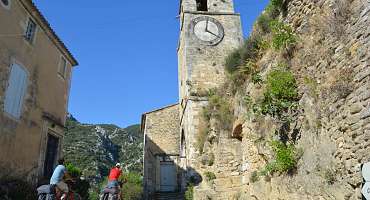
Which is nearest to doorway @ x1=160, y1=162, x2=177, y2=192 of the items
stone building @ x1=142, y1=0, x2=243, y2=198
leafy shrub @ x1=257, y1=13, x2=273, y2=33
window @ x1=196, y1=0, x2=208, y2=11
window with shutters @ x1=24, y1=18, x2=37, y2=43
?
stone building @ x1=142, y1=0, x2=243, y2=198

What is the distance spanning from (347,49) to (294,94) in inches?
66.8

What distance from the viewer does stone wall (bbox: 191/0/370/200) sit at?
16.9ft

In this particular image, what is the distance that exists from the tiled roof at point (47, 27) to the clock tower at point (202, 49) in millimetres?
5671

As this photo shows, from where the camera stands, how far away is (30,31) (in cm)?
1248

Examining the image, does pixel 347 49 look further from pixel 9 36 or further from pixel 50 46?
pixel 50 46

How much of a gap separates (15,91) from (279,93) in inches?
335

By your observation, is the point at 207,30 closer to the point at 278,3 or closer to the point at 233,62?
the point at 233,62

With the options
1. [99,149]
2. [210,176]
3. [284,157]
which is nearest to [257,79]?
[284,157]

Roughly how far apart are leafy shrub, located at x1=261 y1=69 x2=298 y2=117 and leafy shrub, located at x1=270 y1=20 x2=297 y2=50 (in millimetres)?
608

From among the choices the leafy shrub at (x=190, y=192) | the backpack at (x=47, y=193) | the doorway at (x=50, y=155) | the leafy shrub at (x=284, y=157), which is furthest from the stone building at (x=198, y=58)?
the backpack at (x=47, y=193)

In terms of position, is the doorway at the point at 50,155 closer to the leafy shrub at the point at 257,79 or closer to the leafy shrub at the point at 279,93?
the leafy shrub at the point at 257,79

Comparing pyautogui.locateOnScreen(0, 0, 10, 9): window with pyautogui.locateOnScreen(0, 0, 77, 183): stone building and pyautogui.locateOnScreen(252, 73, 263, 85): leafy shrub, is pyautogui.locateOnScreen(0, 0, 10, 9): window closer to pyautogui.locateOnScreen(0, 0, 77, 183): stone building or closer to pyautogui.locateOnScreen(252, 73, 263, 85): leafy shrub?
pyautogui.locateOnScreen(0, 0, 77, 183): stone building

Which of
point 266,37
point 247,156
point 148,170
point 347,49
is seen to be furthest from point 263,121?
point 148,170

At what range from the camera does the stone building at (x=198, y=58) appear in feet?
53.1
